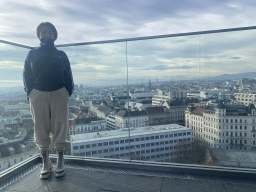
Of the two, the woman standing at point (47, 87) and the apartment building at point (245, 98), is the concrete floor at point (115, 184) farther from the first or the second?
the apartment building at point (245, 98)

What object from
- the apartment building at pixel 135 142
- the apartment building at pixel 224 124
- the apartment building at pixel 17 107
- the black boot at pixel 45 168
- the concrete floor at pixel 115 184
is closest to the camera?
the concrete floor at pixel 115 184

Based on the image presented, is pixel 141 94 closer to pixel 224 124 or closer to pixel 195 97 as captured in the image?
pixel 195 97

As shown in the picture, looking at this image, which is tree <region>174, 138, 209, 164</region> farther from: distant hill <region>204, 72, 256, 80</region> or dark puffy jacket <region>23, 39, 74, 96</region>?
dark puffy jacket <region>23, 39, 74, 96</region>

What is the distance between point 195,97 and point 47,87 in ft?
4.94

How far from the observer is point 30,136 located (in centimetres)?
249

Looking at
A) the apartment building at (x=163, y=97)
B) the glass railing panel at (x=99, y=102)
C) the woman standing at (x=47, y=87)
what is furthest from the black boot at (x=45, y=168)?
the apartment building at (x=163, y=97)

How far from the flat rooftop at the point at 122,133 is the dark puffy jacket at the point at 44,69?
2.35 feet

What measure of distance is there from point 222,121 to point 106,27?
2564 mm

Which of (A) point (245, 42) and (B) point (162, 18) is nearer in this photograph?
(A) point (245, 42)

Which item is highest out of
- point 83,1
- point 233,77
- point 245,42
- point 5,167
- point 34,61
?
point 83,1

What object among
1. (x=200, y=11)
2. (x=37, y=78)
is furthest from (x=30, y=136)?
(x=200, y=11)

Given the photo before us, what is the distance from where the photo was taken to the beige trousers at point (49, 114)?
1935mm

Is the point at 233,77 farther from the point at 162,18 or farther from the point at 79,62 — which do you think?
the point at 162,18

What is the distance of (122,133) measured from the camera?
230 centimetres
